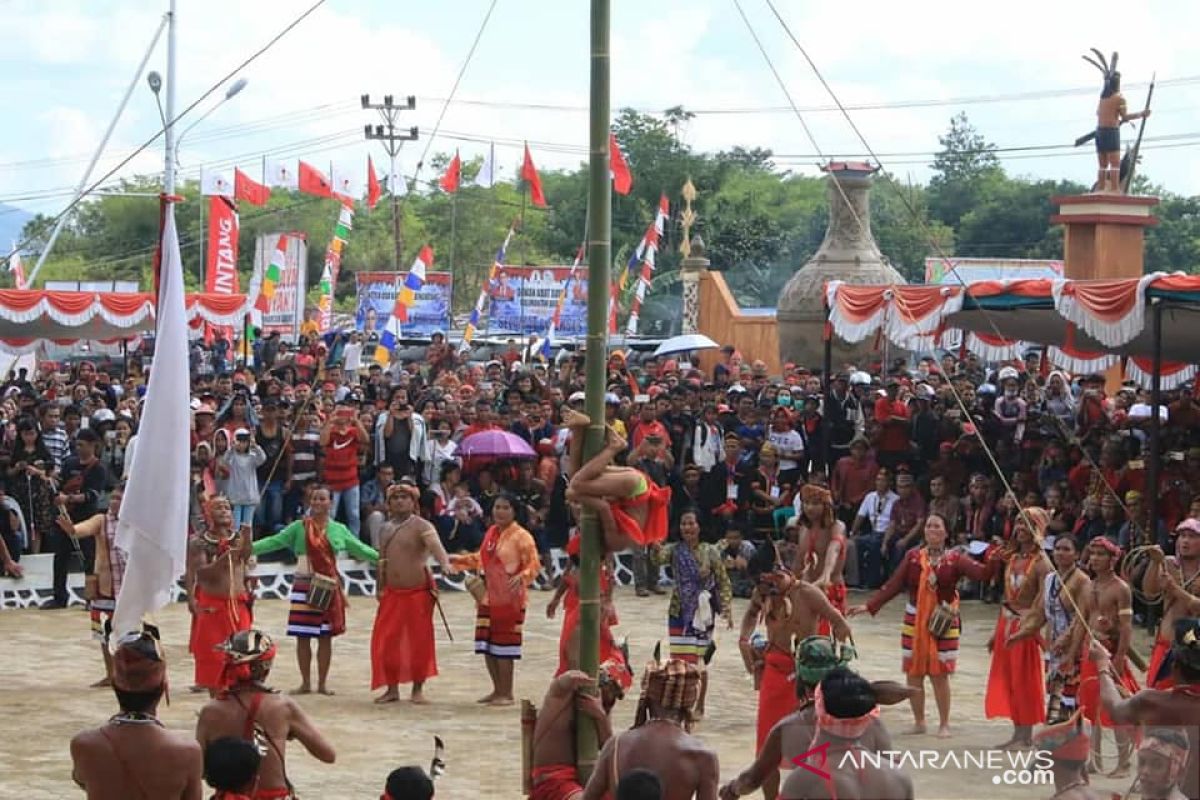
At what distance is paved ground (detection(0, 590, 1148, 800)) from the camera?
11.6 metres

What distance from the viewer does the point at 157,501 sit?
9.18m

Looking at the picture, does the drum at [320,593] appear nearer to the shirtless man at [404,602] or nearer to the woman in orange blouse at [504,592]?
the shirtless man at [404,602]

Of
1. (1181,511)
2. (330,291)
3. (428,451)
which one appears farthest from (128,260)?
(1181,511)

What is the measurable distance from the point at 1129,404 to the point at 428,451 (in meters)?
7.93

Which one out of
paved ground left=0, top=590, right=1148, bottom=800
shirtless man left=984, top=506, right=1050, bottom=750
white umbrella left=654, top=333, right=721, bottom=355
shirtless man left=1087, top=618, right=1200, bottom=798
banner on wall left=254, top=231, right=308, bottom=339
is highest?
banner on wall left=254, top=231, right=308, bottom=339

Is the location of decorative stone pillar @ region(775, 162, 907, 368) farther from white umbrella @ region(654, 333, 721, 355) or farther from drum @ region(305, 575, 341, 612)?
drum @ region(305, 575, 341, 612)

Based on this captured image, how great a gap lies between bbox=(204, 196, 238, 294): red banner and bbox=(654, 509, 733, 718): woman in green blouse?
64.5 ft

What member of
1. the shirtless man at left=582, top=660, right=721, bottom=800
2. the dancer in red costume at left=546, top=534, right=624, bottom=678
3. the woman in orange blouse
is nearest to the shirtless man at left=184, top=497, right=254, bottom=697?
the woman in orange blouse

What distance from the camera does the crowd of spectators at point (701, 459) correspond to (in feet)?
61.0

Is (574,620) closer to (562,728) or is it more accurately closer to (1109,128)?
(562,728)

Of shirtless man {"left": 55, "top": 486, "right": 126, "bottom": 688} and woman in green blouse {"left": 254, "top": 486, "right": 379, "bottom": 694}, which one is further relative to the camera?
woman in green blouse {"left": 254, "top": 486, "right": 379, "bottom": 694}

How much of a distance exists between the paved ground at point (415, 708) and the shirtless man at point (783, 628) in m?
0.79

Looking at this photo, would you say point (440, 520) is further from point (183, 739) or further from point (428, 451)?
point (183, 739)

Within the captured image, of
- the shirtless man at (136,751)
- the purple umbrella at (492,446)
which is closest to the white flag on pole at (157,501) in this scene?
the shirtless man at (136,751)
